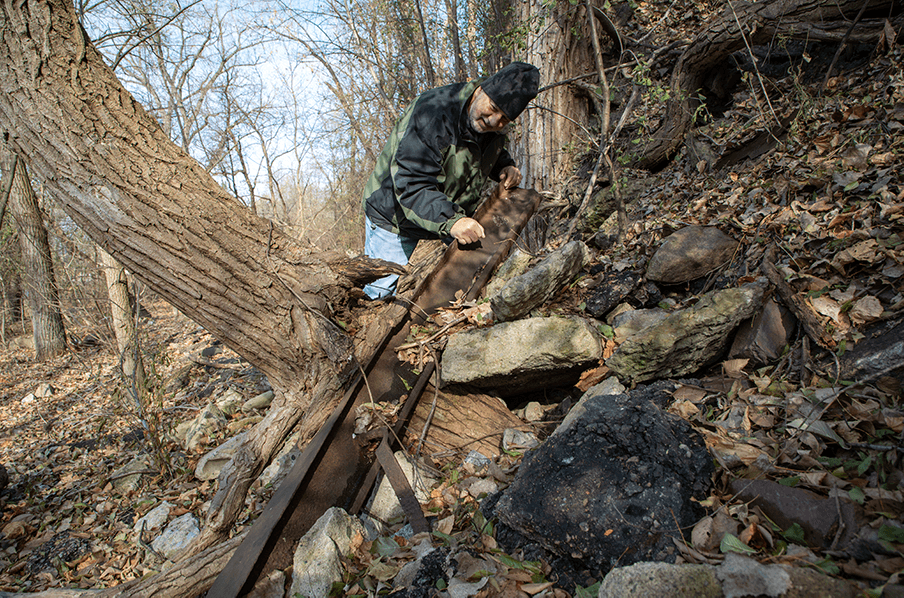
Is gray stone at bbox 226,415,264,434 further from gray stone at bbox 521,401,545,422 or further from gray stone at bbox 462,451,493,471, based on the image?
gray stone at bbox 521,401,545,422

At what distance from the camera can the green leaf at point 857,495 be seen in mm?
1172

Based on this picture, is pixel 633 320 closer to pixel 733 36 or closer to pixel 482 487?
pixel 482 487

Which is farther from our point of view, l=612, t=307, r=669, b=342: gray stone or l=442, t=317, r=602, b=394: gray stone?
l=612, t=307, r=669, b=342: gray stone

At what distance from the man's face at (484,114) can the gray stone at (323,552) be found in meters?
2.77

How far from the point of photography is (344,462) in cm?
222

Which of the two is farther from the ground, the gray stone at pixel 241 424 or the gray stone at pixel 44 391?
the gray stone at pixel 44 391

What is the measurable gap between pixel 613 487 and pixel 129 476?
453cm

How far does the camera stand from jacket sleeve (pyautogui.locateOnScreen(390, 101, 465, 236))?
9.84ft

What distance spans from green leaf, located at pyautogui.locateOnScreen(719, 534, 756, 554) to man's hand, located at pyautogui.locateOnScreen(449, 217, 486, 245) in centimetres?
235

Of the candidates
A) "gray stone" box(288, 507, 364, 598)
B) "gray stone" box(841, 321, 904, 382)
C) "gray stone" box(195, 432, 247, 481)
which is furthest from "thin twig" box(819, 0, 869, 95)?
"gray stone" box(195, 432, 247, 481)

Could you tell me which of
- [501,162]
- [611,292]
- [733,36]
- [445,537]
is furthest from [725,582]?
[733,36]

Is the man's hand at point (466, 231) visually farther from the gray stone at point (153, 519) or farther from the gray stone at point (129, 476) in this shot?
the gray stone at point (129, 476)

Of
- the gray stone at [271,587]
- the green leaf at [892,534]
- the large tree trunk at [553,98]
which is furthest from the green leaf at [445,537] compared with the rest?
the large tree trunk at [553,98]

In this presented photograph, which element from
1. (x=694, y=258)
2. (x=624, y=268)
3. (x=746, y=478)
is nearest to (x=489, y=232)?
(x=624, y=268)
